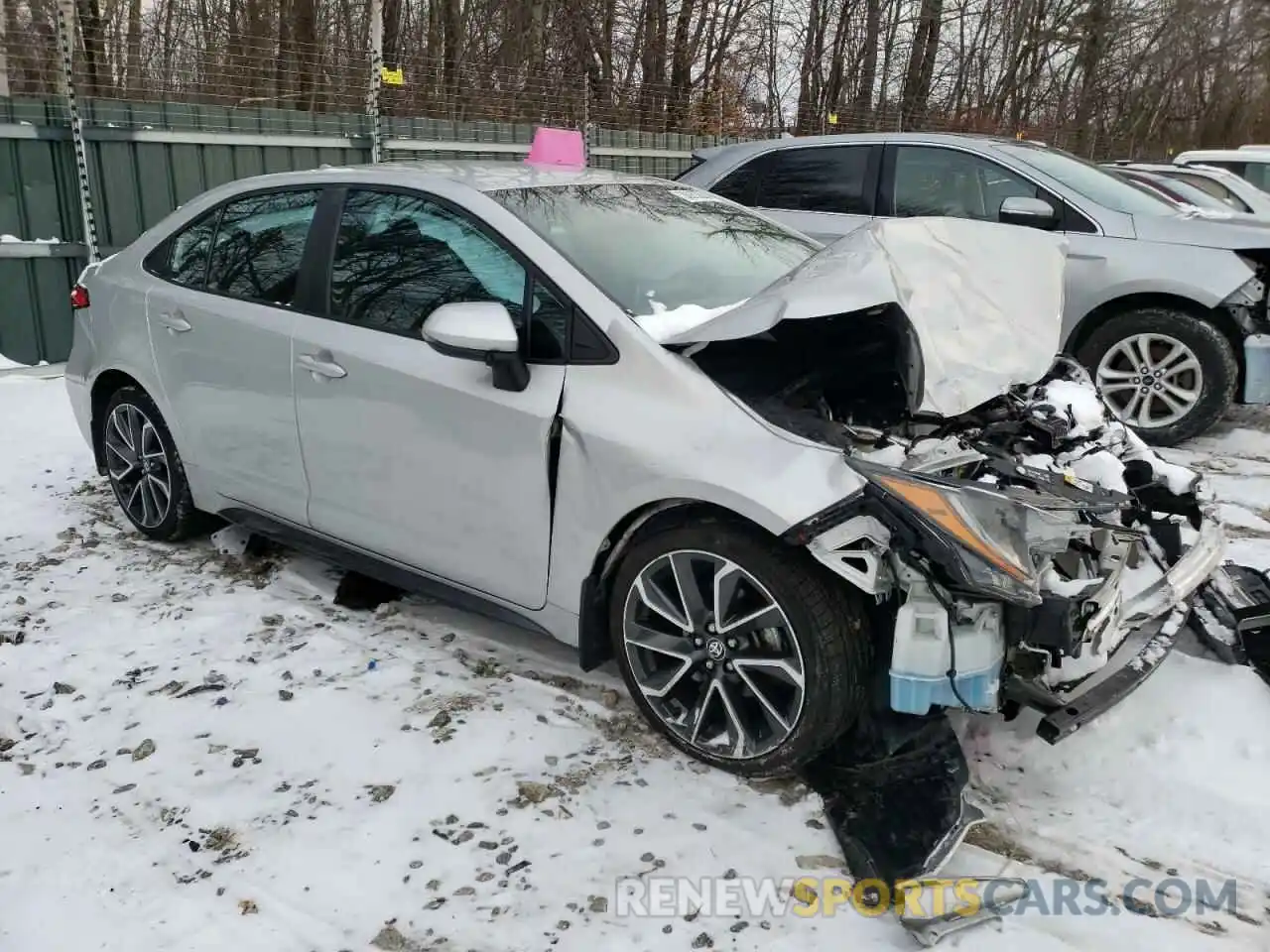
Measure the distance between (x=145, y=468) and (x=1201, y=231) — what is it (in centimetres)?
586

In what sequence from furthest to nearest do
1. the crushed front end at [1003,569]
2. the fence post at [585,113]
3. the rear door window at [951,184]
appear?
the fence post at [585,113] → the rear door window at [951,184] → the crushed front end at [1003,569]

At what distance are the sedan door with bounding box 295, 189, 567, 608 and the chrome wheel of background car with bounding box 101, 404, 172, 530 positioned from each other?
1.14 meters

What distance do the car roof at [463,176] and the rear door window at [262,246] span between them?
8 cm

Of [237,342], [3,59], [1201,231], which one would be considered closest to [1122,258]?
[1201,231]

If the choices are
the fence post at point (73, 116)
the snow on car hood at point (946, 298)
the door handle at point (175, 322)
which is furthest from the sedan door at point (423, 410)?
the fence post at point (73, 116)

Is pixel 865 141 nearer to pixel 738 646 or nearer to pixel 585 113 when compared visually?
pixel 738 646

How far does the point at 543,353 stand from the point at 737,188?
4.79m

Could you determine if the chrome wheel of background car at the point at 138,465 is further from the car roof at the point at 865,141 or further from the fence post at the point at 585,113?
the fence post at the point at 585,113

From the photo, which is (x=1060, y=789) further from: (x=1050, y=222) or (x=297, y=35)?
(x=297, y=35)

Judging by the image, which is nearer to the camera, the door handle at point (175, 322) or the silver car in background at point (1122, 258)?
the door handle at point (175, 322)

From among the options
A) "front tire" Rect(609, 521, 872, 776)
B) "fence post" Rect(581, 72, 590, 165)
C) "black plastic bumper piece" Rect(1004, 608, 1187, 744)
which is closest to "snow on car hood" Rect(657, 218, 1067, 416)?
"front tire" Rect(609, 521, 872, 776)

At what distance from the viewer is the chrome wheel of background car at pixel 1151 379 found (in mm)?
6125

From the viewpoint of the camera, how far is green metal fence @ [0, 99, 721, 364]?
8.10 m

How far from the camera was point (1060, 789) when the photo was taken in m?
2.92
